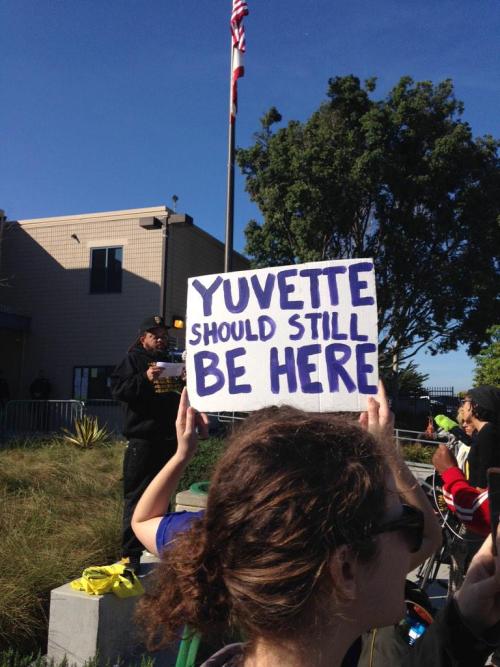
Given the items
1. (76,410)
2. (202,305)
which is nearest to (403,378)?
(76,410)

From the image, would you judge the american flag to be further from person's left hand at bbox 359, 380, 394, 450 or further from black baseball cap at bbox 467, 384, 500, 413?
person's left hand at bbox 359, 380, 394, 450

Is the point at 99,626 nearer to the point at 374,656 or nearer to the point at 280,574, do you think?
the point at 374,656

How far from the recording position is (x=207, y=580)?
1.20 metres

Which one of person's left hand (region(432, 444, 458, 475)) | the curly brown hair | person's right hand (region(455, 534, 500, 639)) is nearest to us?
the curly brown hair

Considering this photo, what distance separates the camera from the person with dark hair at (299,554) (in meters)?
1.08

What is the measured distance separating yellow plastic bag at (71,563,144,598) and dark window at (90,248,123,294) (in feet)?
55.7

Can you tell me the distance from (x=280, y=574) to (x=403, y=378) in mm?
25919

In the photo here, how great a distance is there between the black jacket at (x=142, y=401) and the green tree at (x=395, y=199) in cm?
1462

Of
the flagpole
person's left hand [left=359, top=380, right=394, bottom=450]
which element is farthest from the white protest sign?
the flagpole

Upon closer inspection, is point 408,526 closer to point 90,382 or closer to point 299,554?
point 299,554

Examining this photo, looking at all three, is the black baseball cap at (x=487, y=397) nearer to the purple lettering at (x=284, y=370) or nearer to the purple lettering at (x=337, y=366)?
the purple lettering at (x=337, y=366)

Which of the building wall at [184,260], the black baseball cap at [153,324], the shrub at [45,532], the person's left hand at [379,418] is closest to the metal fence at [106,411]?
the building wall at [184,260]

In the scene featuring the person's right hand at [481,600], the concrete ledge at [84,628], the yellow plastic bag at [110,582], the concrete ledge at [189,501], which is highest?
the person's right hand at [481,600]

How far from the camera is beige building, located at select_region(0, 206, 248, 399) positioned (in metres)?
19.7
